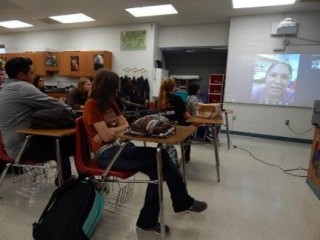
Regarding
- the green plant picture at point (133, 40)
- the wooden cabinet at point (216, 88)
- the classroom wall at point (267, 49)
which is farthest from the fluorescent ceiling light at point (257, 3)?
the green plant picture at point (133, 40)

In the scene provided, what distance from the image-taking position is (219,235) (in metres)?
1.67

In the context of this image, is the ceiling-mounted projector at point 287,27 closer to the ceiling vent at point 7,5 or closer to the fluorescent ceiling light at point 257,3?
the fluorescent ceiling light at point 257,3

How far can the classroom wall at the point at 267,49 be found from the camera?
490cm

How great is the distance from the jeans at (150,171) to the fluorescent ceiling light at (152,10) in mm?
4225

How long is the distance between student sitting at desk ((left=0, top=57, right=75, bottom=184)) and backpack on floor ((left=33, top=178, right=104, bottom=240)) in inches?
21.5

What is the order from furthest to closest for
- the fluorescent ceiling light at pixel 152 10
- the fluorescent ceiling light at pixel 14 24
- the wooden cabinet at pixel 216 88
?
the fluorescent ceiling light at pixel 14 24, the wooden cabinet at pixel 216 88, the fluorescent ceiling light at pixel 152 10

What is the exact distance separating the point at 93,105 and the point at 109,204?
99cm

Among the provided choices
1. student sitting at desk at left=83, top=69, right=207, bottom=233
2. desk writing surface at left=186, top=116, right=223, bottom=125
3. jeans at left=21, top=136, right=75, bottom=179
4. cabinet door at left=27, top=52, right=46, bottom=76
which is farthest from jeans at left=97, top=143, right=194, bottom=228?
cabinet door at left=27, top=52, right=46, bottom=76

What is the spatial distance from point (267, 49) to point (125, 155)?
485cm

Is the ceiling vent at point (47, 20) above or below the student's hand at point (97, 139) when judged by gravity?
above

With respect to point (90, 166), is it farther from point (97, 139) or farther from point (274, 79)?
point (274, 79)

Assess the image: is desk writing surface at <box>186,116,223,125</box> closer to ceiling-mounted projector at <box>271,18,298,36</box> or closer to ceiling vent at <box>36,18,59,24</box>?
ceiling-mounted projector at <box>271,18,298,36</box>

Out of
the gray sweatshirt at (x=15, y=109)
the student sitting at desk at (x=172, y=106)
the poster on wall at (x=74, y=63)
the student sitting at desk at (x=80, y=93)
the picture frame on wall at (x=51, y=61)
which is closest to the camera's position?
the gray sweatshirt at (x=15, y=109)

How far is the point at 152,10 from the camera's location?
17.3 ft
